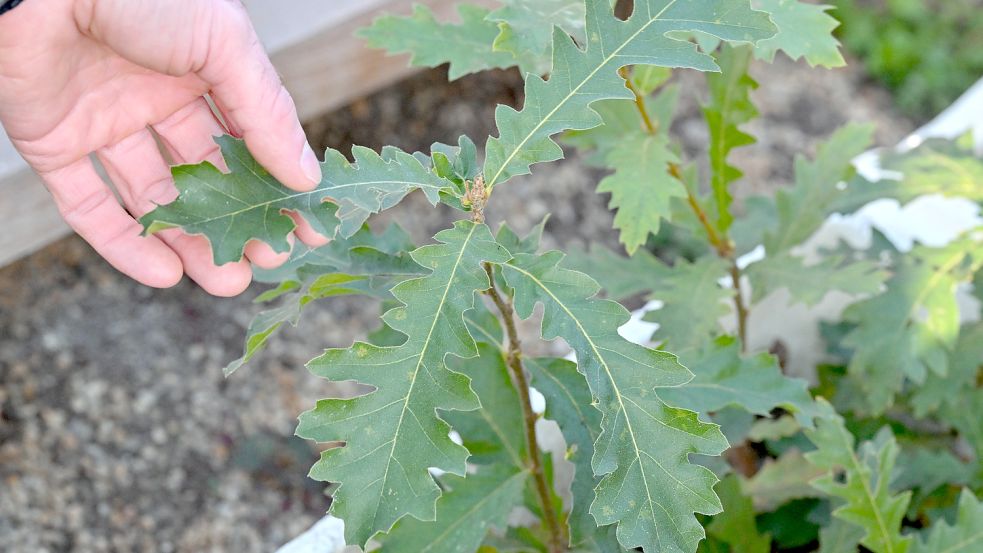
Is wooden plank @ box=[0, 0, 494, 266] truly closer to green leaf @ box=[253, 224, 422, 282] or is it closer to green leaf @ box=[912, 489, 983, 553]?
green leaf @ box=[253, 224, 422, 282]

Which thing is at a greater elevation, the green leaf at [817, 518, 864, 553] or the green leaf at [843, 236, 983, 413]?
the green leaf at [843, 236, 983, 413]

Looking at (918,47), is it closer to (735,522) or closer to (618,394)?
(735,522)

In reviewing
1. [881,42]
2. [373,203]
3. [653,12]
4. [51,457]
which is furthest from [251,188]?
[881,42]

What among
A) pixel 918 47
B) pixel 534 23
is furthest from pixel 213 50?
pixel 918 47

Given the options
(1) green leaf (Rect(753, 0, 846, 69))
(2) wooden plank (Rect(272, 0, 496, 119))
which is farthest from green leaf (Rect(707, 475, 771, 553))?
(2) wooden plank (Rect(272, 0, 496, 119))

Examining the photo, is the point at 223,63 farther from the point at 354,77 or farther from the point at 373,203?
the point at 354,77
